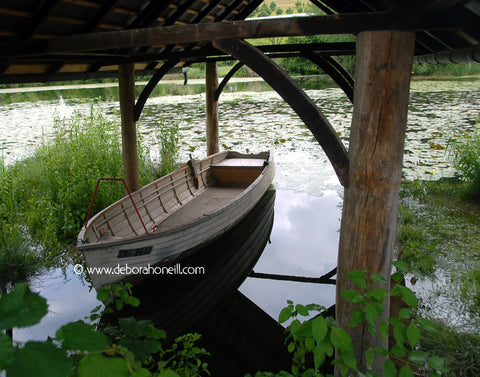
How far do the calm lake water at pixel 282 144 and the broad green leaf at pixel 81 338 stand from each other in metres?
0.95

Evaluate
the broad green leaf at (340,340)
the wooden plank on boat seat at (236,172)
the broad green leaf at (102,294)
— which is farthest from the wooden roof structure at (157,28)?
the wooden plank on boat seat at (236,172)

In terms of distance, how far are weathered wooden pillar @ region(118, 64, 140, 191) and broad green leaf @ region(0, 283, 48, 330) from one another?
4776 millimetres

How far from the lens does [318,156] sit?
9273 mm

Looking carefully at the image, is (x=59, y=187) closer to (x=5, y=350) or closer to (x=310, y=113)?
(x=310, y=113)

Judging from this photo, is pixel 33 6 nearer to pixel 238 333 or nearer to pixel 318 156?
pixel 238 333

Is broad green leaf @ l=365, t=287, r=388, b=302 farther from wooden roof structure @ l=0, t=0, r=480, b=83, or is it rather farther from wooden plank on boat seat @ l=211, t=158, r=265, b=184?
wooden plank on boat seat @ l=211, t=158, r=265, b=184

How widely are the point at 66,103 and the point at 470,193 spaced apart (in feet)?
46.8

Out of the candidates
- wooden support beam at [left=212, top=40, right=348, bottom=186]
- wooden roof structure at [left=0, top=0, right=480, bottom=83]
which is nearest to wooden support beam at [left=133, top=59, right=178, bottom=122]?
wooden roof structure at [left=0, top=0, right=480, bottom=83]

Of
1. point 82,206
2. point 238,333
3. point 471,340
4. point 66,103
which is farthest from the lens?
point 66,103

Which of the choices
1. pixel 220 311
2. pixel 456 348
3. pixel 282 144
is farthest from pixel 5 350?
pixel 282 144

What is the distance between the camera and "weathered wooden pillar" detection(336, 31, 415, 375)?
6.32 ft

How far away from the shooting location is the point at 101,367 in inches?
25.2

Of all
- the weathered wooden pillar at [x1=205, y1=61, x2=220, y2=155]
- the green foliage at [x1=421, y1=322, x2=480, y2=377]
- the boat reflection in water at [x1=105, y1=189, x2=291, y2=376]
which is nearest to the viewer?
the green foliage at [x1=421, y1=322, x2=480, y2=377]

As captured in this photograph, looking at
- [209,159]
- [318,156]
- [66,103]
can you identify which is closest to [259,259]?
[209,159]
